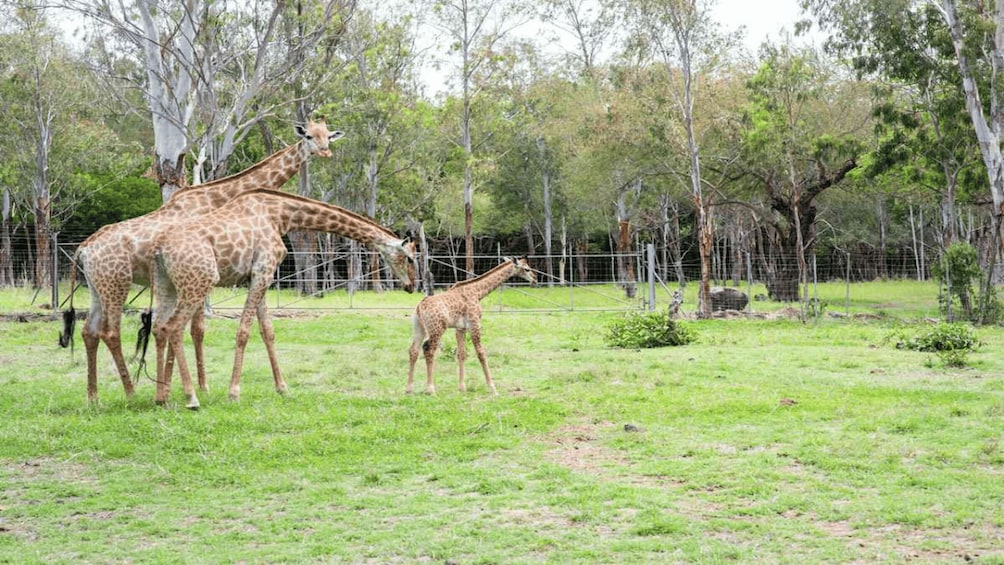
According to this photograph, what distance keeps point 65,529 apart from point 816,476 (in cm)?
567

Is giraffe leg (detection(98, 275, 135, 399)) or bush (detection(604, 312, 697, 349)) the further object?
bush (detection(604, 312, 697, 349))

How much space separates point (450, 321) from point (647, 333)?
278 inches

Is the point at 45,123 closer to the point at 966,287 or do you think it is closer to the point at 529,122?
the point at 529,122

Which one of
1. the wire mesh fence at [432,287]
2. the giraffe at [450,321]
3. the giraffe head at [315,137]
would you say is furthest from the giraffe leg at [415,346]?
the wire mesh fence at [432,287]

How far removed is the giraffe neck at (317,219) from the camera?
38.2ft

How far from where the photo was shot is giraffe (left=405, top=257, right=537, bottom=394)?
11.5m

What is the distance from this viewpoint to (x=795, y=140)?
2775 centimetres

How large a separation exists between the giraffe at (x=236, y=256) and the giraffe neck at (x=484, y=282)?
27.3 inches

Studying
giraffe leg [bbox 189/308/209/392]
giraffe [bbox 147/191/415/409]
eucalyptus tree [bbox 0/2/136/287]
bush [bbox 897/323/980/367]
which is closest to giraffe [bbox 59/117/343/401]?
giraffe leg [bbox 189/308/209/392]

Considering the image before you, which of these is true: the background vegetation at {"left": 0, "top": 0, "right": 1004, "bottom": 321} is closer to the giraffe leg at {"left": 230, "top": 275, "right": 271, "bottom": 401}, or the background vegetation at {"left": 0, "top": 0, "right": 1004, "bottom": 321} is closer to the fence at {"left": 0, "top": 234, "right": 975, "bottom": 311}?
the fence at {"left": 0, "top": 234, "right": 975, "bottom": 311}

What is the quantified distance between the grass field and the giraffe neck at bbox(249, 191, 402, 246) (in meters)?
1.99

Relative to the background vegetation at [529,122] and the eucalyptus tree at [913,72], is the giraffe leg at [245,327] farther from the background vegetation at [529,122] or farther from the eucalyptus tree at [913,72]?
the eucalyptus tree at [913,72]

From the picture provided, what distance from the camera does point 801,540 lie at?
19.8ft

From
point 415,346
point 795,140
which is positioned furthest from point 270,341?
point 795,140
